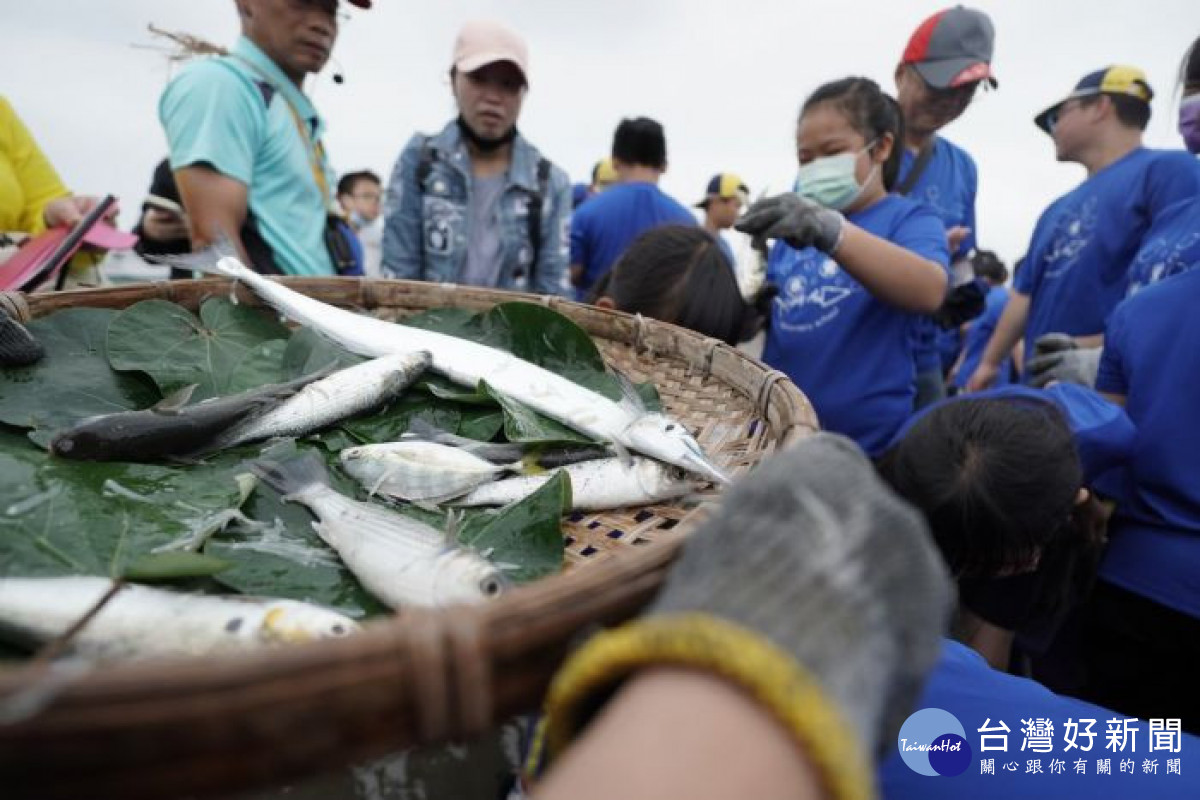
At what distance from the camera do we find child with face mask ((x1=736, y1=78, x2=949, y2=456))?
2975mm

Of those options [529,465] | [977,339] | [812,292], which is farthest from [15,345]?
[977,339]

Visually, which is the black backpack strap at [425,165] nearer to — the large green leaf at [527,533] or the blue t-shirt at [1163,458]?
the large green leaf at [527,533]

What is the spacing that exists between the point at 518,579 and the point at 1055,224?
14.1 feet

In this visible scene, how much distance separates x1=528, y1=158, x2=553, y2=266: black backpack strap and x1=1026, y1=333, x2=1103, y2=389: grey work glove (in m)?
2.63

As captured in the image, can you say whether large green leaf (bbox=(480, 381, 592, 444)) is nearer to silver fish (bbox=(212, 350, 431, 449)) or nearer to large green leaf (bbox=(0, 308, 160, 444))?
silver fish (bbox=(212, 350, 431, 449))

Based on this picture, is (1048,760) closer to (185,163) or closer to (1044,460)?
(1044,460)

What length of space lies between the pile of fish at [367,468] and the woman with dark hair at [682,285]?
827mm

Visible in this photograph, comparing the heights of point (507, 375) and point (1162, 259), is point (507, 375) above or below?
below

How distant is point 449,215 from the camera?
369cm

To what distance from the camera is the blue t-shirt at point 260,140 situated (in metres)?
2.64

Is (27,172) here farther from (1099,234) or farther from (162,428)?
(1099,234)

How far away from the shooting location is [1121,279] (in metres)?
3.77

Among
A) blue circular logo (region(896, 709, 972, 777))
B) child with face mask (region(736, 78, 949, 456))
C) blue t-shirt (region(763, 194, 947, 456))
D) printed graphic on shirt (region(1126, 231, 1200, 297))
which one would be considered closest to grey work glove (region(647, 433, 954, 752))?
blue circular logo (region(896, 709, 972, 777))

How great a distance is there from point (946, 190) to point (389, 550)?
13.7 feet
